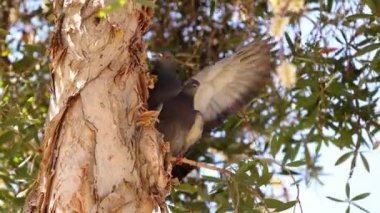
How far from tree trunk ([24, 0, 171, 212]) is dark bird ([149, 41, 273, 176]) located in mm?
640

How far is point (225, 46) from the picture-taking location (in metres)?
2.95

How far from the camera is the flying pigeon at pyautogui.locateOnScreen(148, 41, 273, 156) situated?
2.34 m

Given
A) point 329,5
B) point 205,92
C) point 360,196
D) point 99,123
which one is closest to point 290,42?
point 329,5

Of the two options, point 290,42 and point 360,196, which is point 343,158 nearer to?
point 360,196

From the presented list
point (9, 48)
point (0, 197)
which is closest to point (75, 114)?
point (0, 197)

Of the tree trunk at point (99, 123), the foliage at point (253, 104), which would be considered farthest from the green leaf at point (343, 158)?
the tree trunk at point (99, 123)

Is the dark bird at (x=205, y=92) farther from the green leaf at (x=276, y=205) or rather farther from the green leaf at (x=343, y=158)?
the green leaf at (x=276, y=205)

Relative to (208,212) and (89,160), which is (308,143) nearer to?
(208,212)

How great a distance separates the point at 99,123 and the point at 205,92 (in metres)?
1.03

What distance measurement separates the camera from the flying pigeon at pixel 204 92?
2.34 metres

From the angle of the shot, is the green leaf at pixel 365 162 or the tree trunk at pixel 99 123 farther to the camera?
the green leaf at pixel 365 162

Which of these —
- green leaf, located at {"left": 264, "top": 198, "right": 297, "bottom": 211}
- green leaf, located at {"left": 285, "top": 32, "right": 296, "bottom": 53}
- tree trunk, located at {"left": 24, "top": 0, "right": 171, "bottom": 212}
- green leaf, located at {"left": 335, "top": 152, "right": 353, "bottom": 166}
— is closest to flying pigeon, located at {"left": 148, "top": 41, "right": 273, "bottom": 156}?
green leaf, located at {"left": 285, "top": 32, "right": 296, "bottom": 53}

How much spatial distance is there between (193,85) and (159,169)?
0.87 meters

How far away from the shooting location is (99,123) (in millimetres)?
1505
